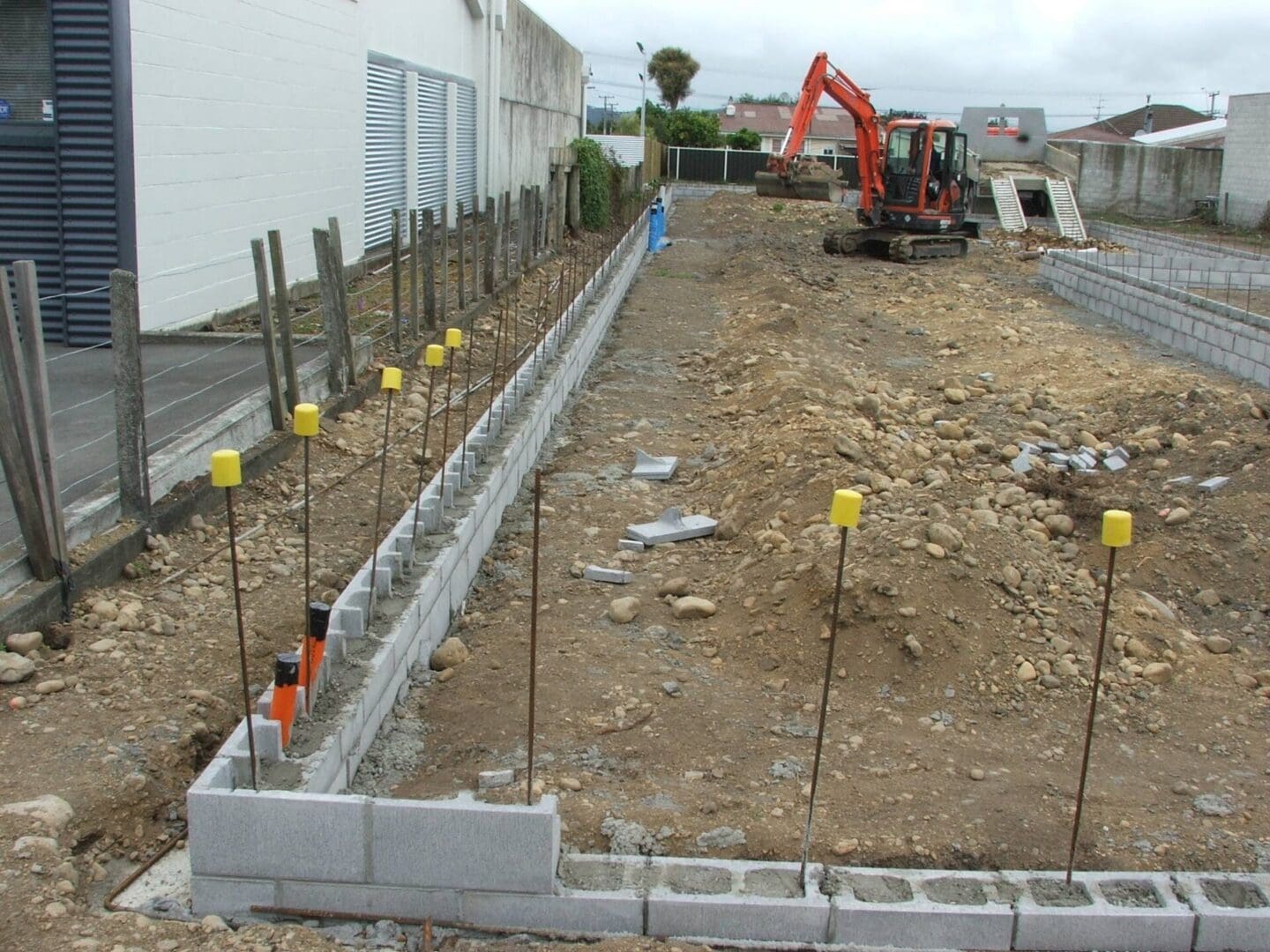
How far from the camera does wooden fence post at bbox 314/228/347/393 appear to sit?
8969 mm

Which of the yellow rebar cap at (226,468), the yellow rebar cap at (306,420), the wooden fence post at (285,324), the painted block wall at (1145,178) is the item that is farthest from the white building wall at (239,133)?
the painted block wall at (1145,178)

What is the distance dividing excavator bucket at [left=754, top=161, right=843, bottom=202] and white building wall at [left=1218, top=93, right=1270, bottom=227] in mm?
11644

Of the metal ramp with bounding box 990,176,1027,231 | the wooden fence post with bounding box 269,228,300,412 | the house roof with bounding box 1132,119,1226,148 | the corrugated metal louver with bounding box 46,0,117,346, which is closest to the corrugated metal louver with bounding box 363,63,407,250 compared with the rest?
the corrugated metal louver with bounding box 46,0,117,346

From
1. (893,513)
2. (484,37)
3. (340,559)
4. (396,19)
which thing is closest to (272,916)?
(340,559)

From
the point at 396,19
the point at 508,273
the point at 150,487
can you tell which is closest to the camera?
the point at 150,487

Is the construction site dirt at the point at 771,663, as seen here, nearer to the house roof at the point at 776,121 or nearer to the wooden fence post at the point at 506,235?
the wooden fence post at the point at 506,235

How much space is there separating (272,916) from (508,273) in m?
12.9

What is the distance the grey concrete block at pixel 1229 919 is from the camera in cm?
387

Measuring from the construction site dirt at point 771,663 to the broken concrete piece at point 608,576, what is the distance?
9 centimetres

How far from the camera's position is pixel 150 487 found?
628 cm

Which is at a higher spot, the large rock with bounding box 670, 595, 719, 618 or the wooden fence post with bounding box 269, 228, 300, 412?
the wooden fence post with bounding box 269, 228, 300, 412

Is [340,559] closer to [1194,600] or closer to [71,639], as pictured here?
[71,639]

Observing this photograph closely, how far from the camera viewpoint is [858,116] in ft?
80.3

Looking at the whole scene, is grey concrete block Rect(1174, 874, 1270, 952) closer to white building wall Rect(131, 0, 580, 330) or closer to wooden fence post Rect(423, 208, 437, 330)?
white building wall Rect(131, 0, 580, 330)
